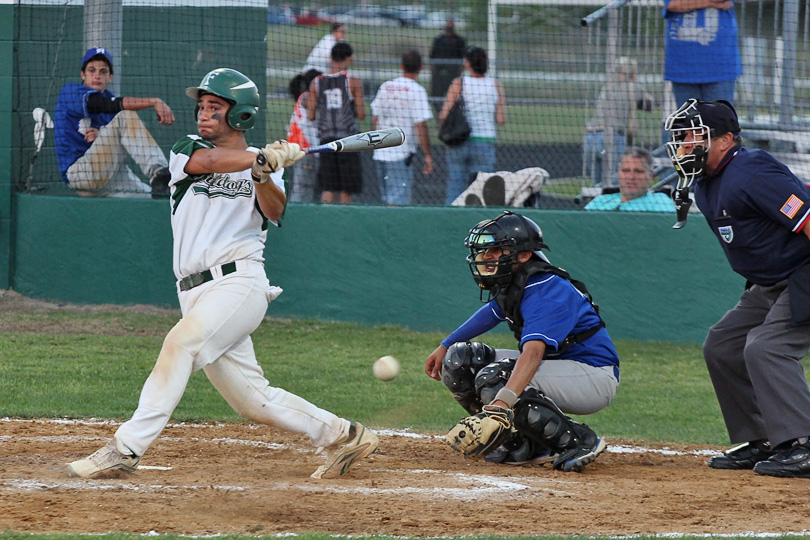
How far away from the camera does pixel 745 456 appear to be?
5.48m

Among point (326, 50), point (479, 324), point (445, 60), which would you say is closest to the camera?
point (479, 324)

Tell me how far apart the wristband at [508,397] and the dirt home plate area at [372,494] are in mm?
363

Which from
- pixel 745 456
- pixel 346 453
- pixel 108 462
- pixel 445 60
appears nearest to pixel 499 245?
pixel 346 453

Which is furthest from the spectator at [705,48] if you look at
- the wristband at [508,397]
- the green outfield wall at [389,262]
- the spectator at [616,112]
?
the wristband at [508,397]

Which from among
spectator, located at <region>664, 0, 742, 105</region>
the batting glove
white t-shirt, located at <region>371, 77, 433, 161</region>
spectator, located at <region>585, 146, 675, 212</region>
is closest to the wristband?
the batting glove

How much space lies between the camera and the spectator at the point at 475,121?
10.4 meters

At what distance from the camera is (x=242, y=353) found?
15.5ft

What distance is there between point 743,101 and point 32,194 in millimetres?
6704

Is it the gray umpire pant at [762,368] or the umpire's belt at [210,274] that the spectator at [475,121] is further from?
the umpire's belt at [210,274]

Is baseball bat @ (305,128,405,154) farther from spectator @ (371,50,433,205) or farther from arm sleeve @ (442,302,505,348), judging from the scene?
spectator @ (371,50,433,205)

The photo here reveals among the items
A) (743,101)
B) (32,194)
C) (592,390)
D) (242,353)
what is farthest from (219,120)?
(743,101)

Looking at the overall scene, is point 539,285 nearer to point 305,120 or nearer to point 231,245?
point 231,245

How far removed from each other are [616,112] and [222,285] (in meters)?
6.32

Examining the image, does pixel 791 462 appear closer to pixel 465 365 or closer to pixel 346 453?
pixel 465 365
